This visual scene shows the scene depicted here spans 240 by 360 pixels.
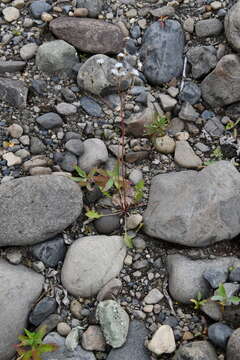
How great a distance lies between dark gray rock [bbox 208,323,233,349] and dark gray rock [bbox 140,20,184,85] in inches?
87.8

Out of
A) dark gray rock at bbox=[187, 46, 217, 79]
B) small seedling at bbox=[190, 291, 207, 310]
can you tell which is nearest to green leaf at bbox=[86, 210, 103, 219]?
small seedling at bbox=[190, 291, 207, 310]

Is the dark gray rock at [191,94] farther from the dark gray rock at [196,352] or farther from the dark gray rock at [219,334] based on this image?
the dark gray rock at [196,352]

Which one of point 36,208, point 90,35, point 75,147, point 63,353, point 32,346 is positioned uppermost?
point 90,35

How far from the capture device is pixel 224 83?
423 centimetres

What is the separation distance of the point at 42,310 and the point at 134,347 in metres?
0.66

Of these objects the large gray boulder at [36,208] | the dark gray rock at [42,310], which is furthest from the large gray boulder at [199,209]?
the dark gray rock at [42,310]

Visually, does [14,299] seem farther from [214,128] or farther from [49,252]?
[214,128]

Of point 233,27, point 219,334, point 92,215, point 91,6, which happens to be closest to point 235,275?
point 219,334

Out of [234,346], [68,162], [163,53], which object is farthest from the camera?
[163,53]

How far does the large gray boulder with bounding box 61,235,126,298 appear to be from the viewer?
11.1ft

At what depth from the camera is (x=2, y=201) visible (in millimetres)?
3471

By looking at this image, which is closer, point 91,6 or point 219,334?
point 219,334

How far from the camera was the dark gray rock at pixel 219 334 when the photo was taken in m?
3.09

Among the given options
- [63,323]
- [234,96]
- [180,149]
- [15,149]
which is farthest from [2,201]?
[234,96]
